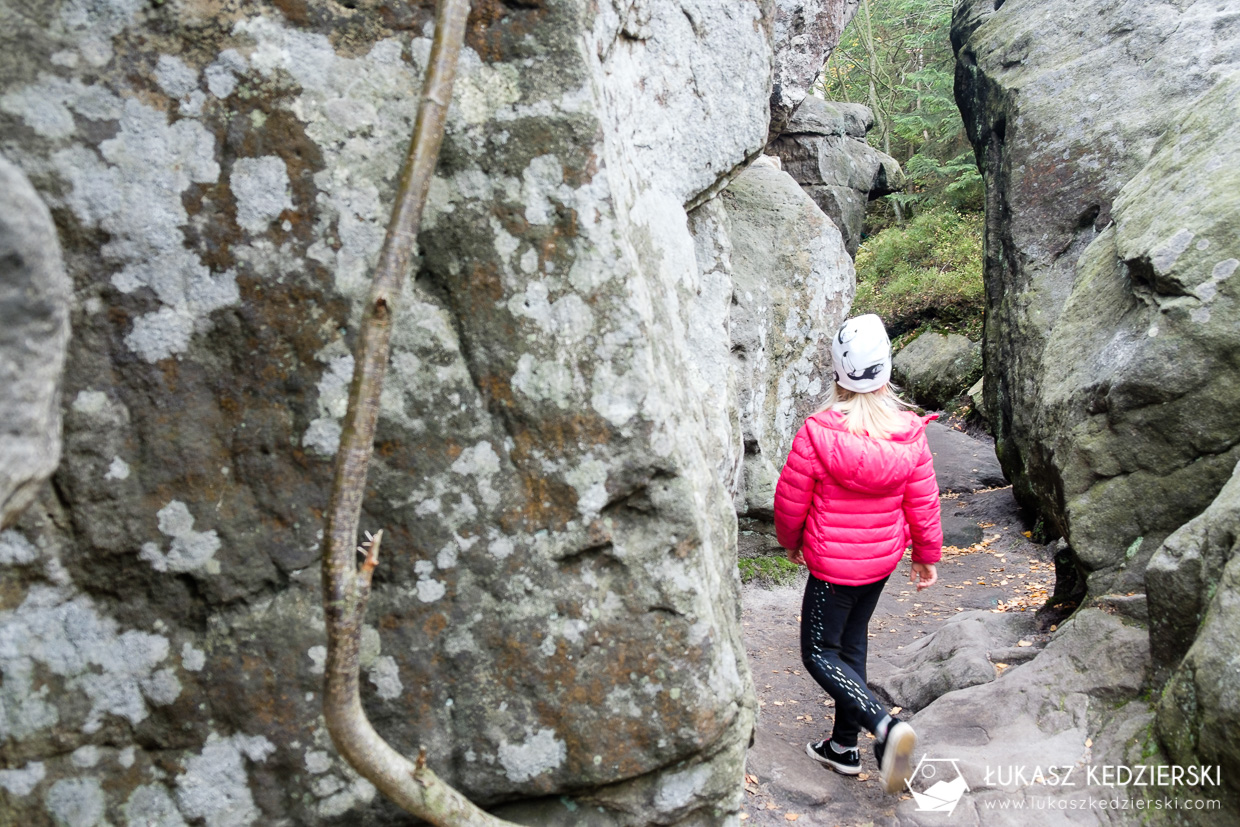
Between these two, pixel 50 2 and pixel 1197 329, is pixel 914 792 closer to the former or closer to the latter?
pixel 1197 329

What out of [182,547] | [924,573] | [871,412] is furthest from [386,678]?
[924,573]

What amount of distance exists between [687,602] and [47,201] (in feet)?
7.27

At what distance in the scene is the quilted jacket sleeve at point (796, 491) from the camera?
4211 millimetres

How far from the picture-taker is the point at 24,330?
1634mm

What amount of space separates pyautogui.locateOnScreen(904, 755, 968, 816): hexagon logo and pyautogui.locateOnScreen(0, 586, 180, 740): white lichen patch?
321cm

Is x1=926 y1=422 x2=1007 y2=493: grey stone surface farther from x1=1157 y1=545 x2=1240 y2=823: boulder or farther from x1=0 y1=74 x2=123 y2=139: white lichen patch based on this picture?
x1=0 y1=74 x2=123 y2=139: white lichen patch

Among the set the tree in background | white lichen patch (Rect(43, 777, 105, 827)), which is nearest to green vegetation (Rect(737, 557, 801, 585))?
white lichen patch (Rect(43, 777, 105, 827))

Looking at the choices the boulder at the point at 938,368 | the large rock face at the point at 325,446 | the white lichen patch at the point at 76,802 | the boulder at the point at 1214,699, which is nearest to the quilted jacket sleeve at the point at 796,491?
the large rock face at the point at 325,446

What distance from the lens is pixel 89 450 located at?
2.38 meters

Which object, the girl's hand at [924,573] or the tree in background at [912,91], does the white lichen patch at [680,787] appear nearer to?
the girl's hand at [924,573]

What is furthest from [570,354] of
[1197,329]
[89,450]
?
[1197,329]

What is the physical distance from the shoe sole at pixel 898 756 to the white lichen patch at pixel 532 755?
73.6 inches

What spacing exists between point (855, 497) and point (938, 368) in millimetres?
12434

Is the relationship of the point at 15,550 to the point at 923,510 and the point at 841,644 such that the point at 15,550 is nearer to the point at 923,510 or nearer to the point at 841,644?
the point at 841,644
